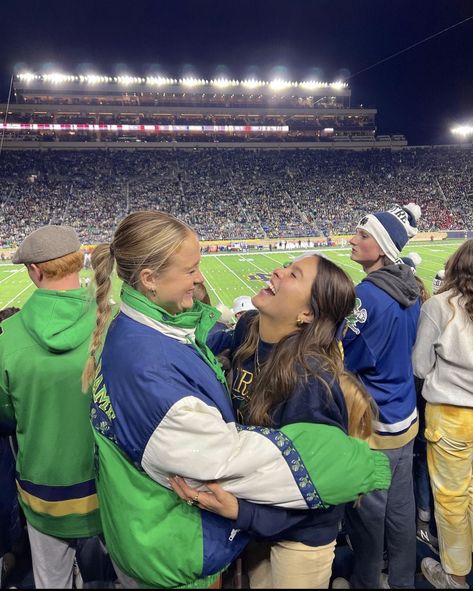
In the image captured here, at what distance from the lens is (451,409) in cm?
234

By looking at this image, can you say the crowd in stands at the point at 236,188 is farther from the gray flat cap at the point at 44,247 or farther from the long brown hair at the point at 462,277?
the gray flat cap at the point at 44,247

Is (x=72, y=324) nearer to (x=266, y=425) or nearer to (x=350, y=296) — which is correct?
(x=266, y=425)

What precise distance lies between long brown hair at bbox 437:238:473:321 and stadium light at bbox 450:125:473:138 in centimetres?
6798

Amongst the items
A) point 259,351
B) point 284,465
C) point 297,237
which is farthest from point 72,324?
point 297,237

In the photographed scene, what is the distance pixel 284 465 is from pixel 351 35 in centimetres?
6151

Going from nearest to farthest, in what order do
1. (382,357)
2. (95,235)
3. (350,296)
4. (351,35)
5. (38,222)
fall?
(350,296), (382,357), (95,235), (38,222), (351,35)

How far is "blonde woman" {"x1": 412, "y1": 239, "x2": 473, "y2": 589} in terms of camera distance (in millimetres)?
2303

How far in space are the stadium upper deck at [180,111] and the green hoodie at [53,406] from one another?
56921mm

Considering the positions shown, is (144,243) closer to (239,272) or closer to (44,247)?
(44,247)

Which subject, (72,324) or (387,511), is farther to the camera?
(387,511)

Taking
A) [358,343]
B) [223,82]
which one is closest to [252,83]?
[223,82]

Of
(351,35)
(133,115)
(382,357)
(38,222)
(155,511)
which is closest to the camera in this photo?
(155,511)

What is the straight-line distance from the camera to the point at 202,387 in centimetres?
127

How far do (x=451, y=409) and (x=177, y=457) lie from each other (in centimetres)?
185
